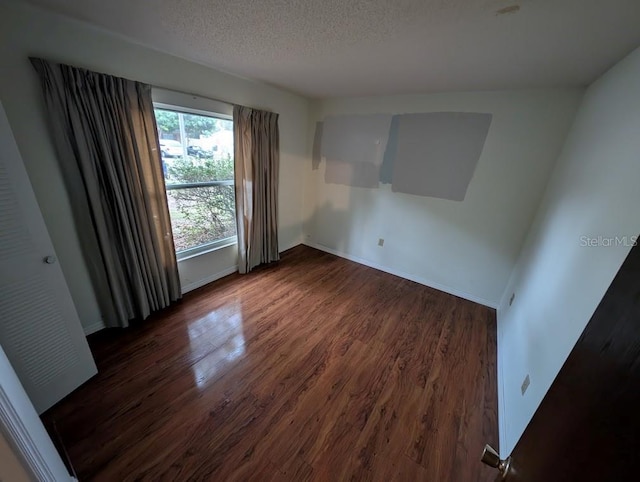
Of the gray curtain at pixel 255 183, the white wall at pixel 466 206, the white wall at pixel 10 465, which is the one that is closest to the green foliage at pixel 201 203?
the gray curtain at pixel 255 183

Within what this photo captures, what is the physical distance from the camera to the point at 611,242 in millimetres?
1001

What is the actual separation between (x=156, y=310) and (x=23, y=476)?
1.60 m

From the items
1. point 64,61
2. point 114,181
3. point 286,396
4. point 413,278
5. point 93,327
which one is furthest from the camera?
point 413,278

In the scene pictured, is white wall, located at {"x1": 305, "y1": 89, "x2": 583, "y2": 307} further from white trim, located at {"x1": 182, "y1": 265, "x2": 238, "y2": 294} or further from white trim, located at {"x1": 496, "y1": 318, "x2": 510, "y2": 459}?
white trim, located at {"x1": 182, "y1": 265, "x2": 238, "y2": 294}

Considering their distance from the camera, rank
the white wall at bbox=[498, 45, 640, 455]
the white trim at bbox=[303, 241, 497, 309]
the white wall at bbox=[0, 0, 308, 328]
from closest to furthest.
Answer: the white wall at bbox=[498, 45, 640, 455]
the white wall at bbox=[0, 0, 308, 328]
the white trim at bbox=[303, 241, 497, 309]

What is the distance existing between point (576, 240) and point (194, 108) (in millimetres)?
2933

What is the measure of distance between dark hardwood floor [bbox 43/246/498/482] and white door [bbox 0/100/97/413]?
0.64 ft

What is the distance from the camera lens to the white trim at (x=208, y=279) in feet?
8.51

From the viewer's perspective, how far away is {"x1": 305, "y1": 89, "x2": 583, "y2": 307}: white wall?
2164 millimetres

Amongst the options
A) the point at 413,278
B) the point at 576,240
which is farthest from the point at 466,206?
the point at 576,240

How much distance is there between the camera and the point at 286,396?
1.59 metres

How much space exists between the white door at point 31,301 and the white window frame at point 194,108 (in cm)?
103

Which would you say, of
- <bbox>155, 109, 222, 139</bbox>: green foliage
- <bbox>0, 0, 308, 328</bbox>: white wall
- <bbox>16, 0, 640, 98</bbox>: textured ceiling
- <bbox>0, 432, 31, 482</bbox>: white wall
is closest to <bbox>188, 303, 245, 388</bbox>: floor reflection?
<bbox>0, 0, 308, 328</bbox>: white wall

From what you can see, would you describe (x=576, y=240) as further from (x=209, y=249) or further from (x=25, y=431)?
(x=209, y=249)
